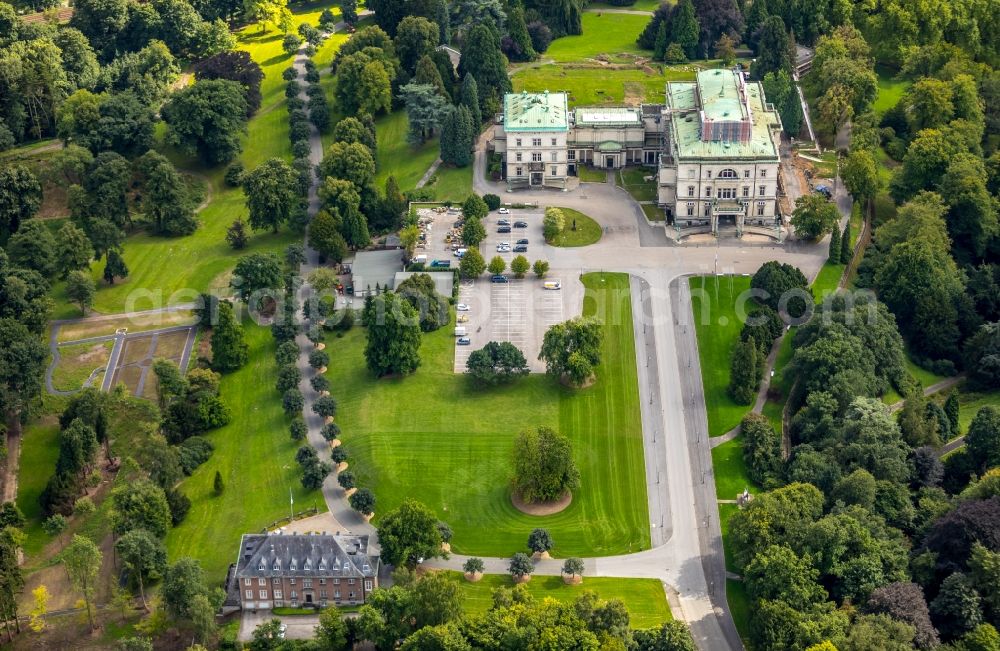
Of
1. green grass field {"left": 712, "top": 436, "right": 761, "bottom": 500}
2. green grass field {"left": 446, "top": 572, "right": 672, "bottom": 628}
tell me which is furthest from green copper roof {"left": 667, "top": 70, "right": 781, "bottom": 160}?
green grass field {"left": 446, "top": 572, "right": 672, "bottom": 628}

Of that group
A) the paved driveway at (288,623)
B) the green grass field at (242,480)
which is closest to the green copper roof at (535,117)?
the green grass field at (242,480)

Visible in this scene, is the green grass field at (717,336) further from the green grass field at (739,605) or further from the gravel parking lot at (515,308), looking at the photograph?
the green grass field at (739,605)

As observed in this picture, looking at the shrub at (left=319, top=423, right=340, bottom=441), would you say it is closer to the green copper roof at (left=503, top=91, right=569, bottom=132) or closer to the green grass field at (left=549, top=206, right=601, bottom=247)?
the green grass field at (left=549, top=206, right=601, bottom=247)

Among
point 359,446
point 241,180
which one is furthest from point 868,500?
point 241,180

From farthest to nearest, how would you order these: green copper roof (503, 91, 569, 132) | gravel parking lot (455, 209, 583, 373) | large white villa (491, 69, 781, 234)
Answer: green copper roof (503, 91, 569, 132)
large white villa (491, 69, 781, 234)
gravel parking lot (455, 209, 583, 373)

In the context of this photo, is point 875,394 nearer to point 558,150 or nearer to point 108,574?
point 558,150
